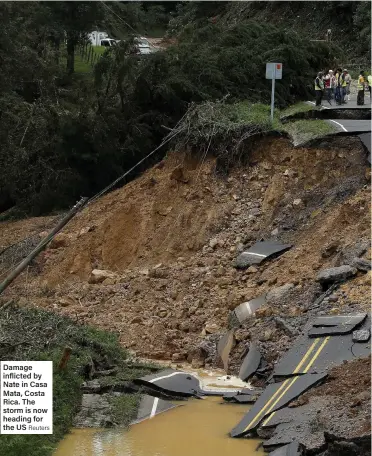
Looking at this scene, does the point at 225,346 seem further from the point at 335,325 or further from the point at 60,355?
the point at 60,355

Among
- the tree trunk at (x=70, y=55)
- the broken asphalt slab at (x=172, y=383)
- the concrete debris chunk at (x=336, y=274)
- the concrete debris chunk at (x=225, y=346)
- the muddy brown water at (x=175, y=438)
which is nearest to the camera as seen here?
the muddy brown water at (x=175, y=438)

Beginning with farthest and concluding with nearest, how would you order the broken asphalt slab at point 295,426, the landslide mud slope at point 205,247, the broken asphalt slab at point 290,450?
1. the landslide mud slope at point 205,247
2. the broken asphalt slab at point 295,426
3. the broken asphalt slab at point 290,450

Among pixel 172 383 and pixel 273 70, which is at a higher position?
pixel 273 70

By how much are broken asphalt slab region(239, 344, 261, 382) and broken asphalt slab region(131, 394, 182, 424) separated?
1.74m

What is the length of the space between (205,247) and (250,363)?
5870 millimetres

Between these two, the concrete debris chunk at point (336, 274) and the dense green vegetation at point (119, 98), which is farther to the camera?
the dense green vegetation at point (119, 98)

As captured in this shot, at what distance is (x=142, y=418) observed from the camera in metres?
15.5

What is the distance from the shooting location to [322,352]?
1622cm

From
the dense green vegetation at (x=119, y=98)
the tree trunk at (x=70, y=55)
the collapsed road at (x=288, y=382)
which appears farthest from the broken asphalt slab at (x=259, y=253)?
the tree trunk at (x=70, y=55)

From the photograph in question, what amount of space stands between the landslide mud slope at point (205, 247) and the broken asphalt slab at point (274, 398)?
75.3 inches

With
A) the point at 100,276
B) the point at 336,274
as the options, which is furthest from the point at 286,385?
the point at 100,276

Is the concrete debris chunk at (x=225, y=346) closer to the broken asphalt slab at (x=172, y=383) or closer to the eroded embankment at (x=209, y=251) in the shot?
the eroded embankment at (x=209, y=251)

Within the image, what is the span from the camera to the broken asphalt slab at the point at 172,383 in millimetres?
16562

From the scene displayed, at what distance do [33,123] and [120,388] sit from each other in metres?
15.0
